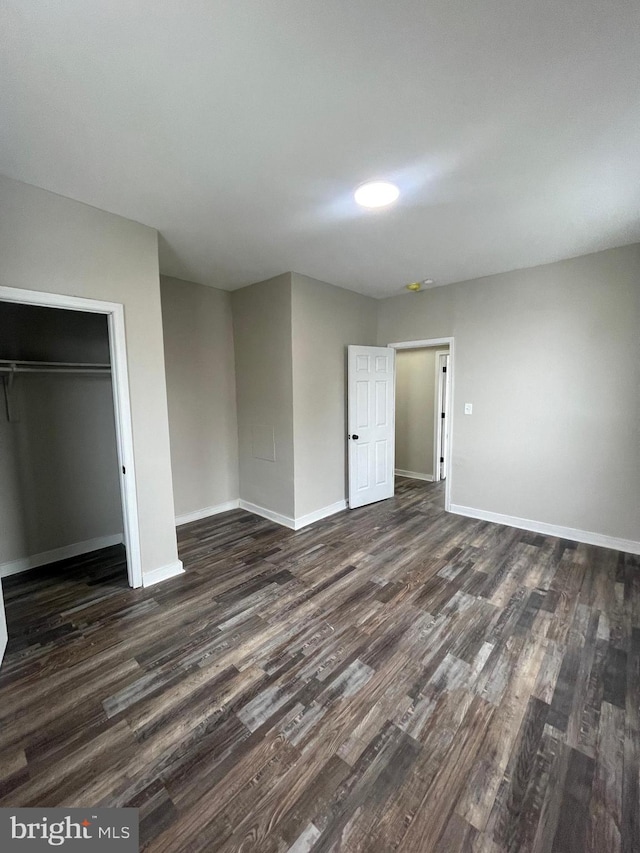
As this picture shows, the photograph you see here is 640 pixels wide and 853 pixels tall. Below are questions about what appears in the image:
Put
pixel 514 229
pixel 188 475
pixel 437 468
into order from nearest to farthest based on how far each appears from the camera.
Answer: pixel 514 229
pixel 188 475
pixel 437 468

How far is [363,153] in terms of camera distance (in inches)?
71.4

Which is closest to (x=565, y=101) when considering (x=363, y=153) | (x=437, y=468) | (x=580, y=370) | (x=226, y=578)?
(x=363, y=153)

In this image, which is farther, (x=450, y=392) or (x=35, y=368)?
(x=450, y=392)

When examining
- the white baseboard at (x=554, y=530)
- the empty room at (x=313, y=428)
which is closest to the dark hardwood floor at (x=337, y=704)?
the empty room at (x=313, y=428)

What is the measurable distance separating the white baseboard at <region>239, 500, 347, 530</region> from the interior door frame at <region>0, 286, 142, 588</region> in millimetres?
1564

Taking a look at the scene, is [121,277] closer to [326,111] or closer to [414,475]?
[326,111]

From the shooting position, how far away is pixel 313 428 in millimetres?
3928

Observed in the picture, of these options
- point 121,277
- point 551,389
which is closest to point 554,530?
point 551,389

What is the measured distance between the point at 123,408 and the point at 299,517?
212cm

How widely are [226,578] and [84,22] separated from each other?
3.12 metres

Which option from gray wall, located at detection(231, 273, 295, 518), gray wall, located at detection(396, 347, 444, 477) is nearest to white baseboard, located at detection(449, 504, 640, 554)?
gray wall, located at detection(396, 347, 444, 477)

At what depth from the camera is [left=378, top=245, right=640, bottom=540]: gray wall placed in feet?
10.3

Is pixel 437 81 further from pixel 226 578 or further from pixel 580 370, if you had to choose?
pixel 226 578

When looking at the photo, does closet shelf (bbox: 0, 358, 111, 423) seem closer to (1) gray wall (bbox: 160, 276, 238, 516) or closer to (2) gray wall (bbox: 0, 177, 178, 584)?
(1) gray wall (bbox: 160, 276, 238, 516)
